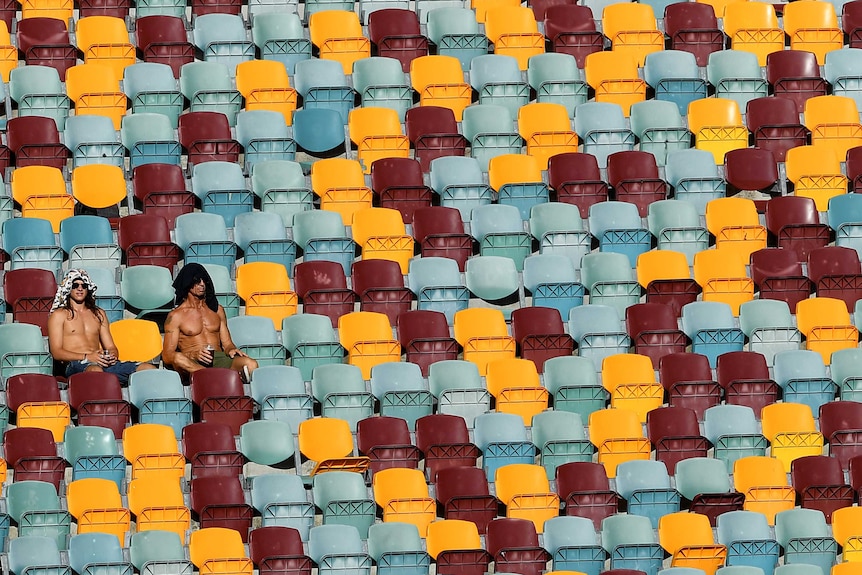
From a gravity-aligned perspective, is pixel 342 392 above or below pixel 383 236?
below

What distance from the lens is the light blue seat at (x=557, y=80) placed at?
17734 mm

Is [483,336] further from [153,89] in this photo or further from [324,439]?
[153,89]

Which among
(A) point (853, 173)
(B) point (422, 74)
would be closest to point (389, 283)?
(B) point (422, 74)

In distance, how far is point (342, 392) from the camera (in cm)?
1529

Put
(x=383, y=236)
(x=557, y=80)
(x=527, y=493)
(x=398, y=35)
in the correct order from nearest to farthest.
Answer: (x=527, y=493) < (x=383, y=236) < (x=557, y=80) < (x=398, y=35)

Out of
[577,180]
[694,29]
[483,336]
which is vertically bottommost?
[483,336]

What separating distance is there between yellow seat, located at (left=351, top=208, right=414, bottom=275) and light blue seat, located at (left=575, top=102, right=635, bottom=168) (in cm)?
149

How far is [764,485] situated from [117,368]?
11.9ft

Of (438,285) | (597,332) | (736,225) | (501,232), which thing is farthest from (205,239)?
(736,225)

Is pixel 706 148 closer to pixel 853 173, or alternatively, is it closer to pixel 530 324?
pixel 853 173

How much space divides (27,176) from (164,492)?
2.94 metres

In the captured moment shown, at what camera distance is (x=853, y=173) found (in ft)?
56.9

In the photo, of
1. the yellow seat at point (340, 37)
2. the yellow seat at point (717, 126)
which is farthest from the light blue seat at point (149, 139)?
the yellow seat at point (717, 126)

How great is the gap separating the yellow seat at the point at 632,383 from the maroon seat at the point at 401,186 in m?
1.79
